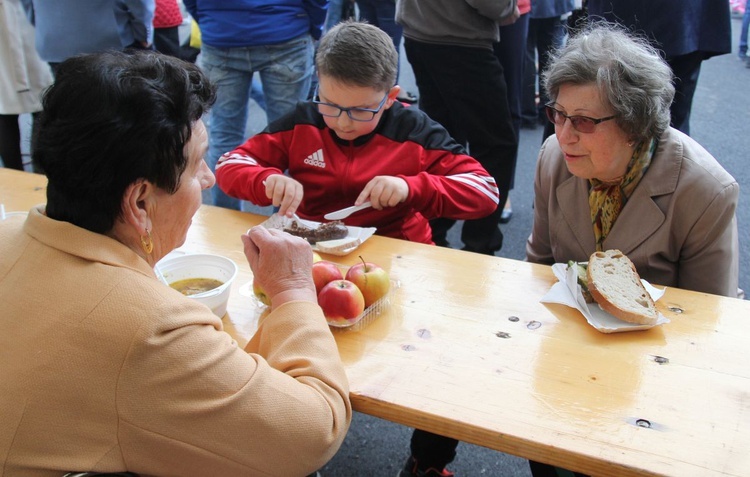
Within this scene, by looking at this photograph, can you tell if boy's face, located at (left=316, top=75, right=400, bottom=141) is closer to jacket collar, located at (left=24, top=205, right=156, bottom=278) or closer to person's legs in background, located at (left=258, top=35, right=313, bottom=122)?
jacket collar, located at (left=24, top=205, right=156, bottom=278)

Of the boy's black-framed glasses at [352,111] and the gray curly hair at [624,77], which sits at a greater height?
the gray curly hair at [624,77]

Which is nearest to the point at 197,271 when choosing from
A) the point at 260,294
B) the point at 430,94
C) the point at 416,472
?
the point at 260,294

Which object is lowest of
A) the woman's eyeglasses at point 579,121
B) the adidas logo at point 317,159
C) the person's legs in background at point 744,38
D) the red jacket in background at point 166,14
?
the person's legs in background at point 744,38

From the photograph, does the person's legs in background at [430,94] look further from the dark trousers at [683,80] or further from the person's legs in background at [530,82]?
the person's legs in background at [530,82]

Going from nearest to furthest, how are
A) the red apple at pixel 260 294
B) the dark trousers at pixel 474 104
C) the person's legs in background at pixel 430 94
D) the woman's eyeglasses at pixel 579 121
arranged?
the red apple at pixel 260 294 < the woman's eyeglasses at pixel 579 121 < the dark trousers at pixel 474 104 < the person's legs in background at pixel 430 94

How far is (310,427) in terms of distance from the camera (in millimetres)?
1123

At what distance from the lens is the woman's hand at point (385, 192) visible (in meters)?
2.01

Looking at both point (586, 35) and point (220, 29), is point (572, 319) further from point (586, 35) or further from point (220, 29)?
point (220, 29)

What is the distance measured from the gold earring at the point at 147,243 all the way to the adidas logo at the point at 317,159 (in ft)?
3.72

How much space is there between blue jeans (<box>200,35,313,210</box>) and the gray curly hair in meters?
1.94

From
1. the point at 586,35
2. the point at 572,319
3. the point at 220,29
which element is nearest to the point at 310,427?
the point at 572,319

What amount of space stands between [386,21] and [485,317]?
13.2 feet

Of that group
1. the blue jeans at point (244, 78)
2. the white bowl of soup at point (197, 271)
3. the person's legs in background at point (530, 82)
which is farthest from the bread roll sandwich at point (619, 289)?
the person's legs in background at point (530, 82)

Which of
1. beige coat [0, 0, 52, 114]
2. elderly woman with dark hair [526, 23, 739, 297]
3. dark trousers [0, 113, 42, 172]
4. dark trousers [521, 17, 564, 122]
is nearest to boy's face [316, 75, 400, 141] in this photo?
elderly woman with dark hair [526, 23, 739, 297]
